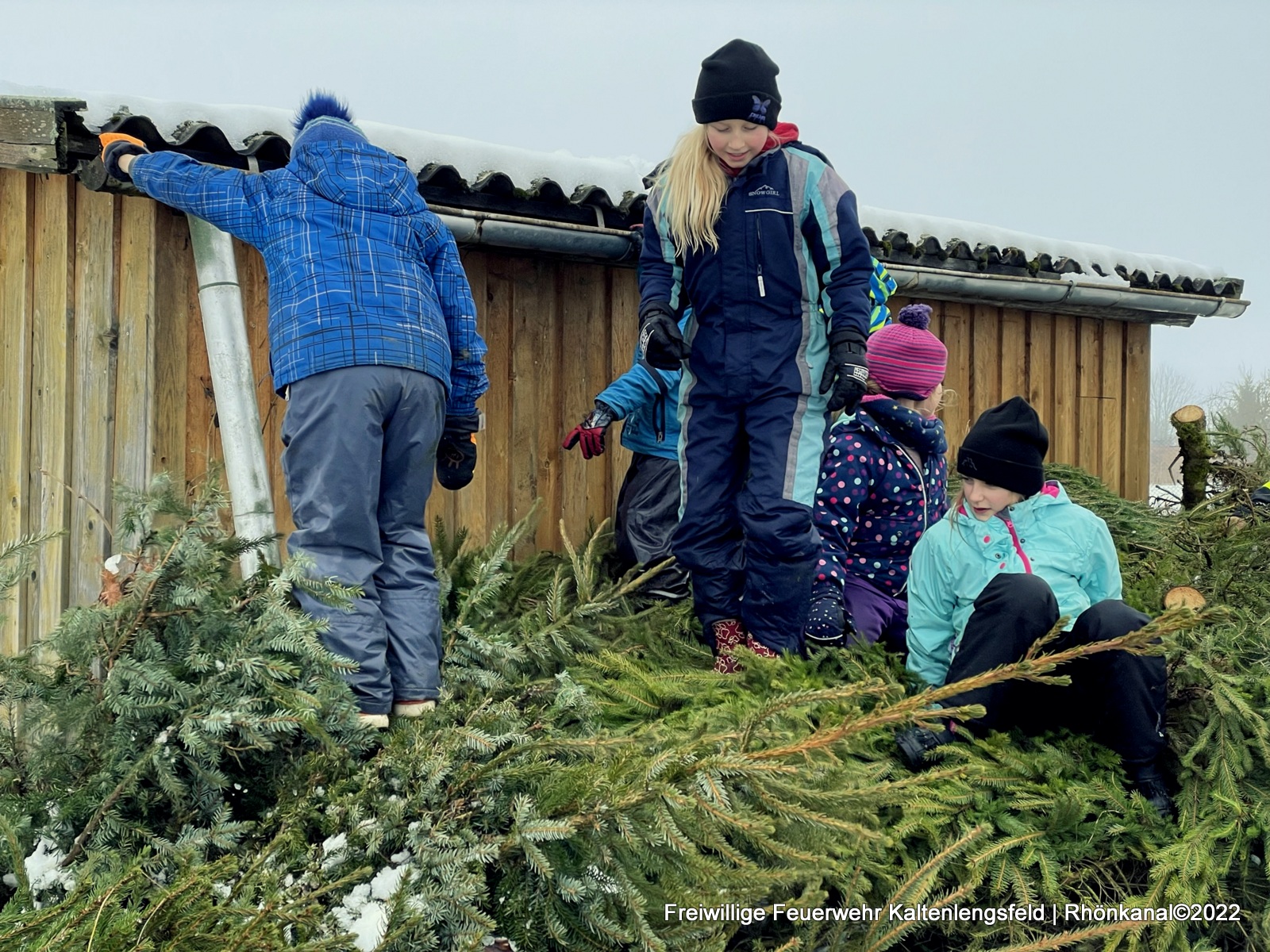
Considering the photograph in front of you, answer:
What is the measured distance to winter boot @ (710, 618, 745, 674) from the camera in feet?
12.2

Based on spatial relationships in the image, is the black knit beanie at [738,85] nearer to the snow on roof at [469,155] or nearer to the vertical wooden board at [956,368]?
the snow on roof at [469,155]

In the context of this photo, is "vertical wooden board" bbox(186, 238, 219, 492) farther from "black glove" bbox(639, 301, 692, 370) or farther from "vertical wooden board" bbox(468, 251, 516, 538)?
"black glove" bbox(639, 301, 692, 370)

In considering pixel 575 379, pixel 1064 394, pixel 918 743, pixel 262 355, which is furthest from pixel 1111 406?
pixel 262 355

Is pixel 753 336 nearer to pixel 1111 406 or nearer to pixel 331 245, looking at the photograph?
pixel 331 245

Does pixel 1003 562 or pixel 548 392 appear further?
pixel 548 392

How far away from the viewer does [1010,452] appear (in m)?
3.28

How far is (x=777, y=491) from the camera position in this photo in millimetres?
3713

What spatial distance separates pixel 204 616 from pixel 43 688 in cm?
35

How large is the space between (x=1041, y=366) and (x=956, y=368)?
0.85 meters

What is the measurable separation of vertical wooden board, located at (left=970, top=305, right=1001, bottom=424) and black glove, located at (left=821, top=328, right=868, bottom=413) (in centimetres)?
297

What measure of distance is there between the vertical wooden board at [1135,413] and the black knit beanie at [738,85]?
4.72 meters

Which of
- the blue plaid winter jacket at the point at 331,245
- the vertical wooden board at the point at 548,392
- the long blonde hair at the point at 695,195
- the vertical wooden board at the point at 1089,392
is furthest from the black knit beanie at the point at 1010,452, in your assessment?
the vertical wooden board at the point at 1089,392

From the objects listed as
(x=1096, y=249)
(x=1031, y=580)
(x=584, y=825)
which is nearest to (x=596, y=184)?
(x=1031, y=580)

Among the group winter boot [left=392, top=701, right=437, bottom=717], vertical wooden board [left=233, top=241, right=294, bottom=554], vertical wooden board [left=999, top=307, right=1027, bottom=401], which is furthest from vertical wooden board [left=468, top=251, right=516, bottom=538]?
vertical wooden board [left=999, top=307, right=1027, bottom=401]
